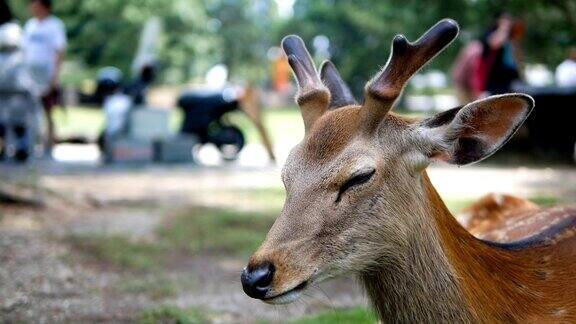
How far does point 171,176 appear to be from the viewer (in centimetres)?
1122

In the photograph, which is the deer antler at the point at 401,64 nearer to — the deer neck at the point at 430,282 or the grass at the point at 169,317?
the deer neck at the point at 430,282

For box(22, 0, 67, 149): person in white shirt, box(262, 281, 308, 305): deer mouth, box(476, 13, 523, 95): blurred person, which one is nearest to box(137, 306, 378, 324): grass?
box(262, 281, 308, 305): deer mouth

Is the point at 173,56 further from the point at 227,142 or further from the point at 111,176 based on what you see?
the point at 111,176

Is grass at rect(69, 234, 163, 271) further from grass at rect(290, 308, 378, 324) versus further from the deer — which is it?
the deer

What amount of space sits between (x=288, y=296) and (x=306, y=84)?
1052 mm

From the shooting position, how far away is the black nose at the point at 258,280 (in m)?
2.90

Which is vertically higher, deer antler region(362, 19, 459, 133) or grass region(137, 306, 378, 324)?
deer antler region(362, 19, 459, 133)

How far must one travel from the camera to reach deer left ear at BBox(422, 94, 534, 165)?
3.20 metres

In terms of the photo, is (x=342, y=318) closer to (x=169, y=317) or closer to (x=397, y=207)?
(x=169, y=317)

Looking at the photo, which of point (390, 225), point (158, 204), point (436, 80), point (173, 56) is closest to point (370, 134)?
point (390, 225)

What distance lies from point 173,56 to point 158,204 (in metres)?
28.0

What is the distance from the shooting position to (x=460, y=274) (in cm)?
329

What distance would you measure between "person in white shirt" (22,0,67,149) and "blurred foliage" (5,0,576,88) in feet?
26.9

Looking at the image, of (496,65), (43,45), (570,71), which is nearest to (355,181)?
(496,65)
